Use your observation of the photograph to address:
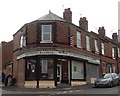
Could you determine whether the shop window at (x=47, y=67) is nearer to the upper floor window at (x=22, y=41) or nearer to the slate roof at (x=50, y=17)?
the upper floor window at (x=22, y=41)

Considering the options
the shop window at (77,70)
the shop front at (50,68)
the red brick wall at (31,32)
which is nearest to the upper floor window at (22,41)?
the red brick wall at (31,32)

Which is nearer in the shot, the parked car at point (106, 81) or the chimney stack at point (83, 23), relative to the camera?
the parked car at point (106, 81)

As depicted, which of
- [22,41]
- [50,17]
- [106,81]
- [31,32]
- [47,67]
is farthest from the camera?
[22,41]

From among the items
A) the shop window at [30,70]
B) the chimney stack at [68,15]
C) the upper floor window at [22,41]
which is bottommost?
the shop window at [30,70]

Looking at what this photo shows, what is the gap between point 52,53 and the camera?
3055 cm

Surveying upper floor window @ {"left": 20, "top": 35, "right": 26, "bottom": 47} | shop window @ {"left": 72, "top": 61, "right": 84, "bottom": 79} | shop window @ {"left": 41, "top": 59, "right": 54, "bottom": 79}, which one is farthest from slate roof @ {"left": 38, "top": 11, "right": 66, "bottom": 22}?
shop window @ {"left": 72, "top": 61, "right": 84, "bottom": 79}

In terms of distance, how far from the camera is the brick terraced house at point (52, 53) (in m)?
30.7

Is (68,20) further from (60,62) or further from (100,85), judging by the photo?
(100,85)

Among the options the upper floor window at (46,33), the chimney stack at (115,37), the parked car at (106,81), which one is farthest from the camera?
the chimney stack at (115,37)

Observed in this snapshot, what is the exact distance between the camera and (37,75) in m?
30.5

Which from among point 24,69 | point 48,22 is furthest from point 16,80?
point 48,22

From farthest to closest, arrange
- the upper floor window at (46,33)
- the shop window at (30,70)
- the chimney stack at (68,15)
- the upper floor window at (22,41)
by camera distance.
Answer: the chimney stack at (68,15), the upper floor window at (22,41), the upper floor window at (46,33), the shop window at (30,70)

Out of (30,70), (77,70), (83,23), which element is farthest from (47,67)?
(83,23)

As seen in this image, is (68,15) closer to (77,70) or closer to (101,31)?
(77,70)
